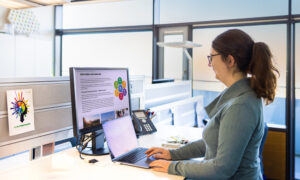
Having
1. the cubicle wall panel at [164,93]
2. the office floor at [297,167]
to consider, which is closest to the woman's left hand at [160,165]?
the cubicle wall panel at [164,93]

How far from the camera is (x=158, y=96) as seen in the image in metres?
2.58

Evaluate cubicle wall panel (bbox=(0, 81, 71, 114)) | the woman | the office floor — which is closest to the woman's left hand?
the woman

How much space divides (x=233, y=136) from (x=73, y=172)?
71cm

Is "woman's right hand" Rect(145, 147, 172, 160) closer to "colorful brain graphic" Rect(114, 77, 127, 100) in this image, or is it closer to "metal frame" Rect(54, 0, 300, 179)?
"colorful brain graphic" Rect(114, 77, 127, 100)

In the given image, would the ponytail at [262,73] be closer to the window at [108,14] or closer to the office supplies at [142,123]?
the office supplies at [142,123]

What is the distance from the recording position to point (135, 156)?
1.43 meters

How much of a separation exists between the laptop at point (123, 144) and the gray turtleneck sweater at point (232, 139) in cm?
22

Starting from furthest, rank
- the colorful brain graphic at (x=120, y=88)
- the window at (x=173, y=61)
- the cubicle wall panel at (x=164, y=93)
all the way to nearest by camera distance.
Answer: the window at (x=173, y=61), the cubicle wall panel at (x=164, y=93), the colorful brain graphic at (x=120, y=88)

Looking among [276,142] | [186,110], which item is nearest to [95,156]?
[186,110]

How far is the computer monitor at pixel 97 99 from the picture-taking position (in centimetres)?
135

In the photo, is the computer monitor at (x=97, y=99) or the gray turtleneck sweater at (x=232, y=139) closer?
the gray turtleneck sweater at (x=232, y=139)

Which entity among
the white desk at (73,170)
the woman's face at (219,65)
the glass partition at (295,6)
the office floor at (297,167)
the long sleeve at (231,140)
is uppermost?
the glass partition at (295,6)

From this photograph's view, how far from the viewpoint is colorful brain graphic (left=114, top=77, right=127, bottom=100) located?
63.9 inches

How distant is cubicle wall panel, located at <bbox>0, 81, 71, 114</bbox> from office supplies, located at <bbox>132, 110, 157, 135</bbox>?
562 mm
